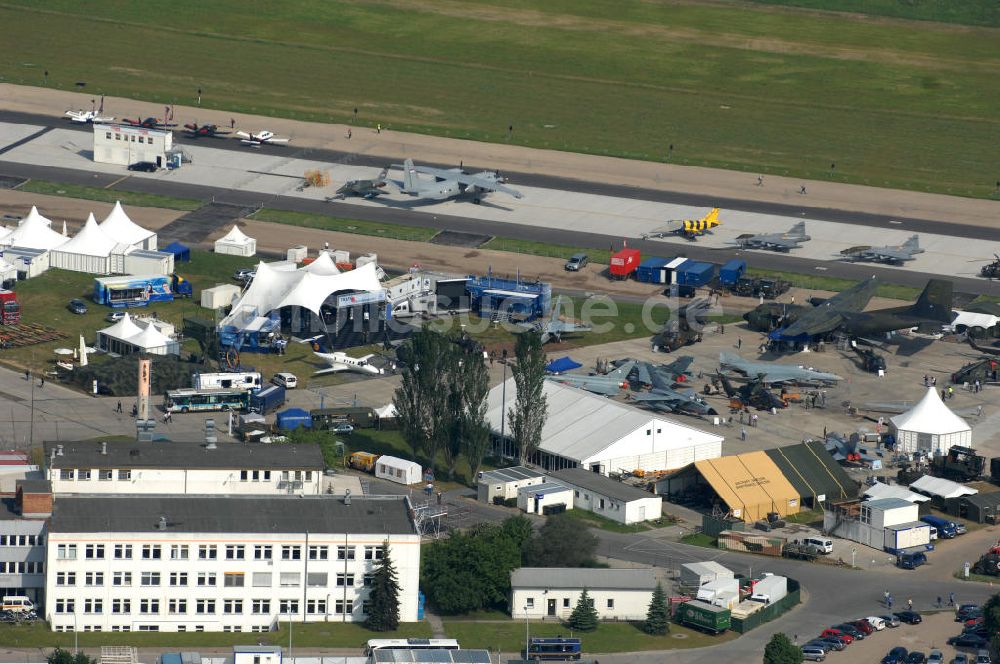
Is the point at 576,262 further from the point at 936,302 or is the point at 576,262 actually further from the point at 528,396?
the point at 528,396

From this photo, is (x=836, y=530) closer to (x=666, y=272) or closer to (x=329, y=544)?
(x=329, y=544)

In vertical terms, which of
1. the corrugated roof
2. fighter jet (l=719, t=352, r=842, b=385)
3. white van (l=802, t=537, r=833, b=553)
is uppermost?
fighter jet (l=719, t=352, r=842, b=385)

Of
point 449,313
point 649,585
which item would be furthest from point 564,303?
point 649,585

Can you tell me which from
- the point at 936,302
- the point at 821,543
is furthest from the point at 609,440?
the point at 936,302

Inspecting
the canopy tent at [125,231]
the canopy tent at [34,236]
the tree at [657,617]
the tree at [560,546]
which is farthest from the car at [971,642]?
the canopy tent at [34,236]

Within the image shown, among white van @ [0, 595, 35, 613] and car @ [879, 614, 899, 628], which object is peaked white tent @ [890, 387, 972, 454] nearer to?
car @ [879, 614, 899, 628]

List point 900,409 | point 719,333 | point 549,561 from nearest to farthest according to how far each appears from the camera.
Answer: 1. point 549,561
2. point 900,409
3. point 719,333

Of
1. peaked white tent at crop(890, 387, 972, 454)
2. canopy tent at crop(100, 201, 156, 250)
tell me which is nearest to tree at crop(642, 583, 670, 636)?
peaked white tent at crop(890, 387, 972, 454)
